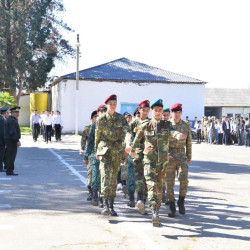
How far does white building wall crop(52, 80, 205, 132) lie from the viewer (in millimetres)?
38406

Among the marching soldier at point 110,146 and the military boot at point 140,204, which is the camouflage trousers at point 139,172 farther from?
the marching soldier at point 110,146

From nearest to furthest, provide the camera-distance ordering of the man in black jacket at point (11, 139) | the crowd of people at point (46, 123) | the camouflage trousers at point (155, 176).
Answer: the camouflage trousers at point (155, 176) < the man in black jacket at point (11, 139) < the crowd of people at point (46, 123)

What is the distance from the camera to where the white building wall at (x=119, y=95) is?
Result: 38406 millimetres

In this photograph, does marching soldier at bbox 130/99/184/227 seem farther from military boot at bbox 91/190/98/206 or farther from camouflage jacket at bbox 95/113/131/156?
military boot at bbox 91/190/98/206

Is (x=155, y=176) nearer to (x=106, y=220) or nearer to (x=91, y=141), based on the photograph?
(x=106, y=220)

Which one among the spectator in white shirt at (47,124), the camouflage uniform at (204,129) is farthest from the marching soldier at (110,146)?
the camouflage uniform at (204,129)

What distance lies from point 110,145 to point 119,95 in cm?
3188

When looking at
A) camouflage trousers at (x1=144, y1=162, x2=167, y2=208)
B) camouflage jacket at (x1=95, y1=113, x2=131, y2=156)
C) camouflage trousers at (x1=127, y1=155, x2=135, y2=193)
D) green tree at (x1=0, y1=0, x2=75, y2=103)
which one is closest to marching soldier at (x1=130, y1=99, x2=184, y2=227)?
camouflage trousers at (x1=144, y1=162, x2=167, y2=208)

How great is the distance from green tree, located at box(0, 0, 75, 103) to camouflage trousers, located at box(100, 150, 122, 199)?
119ft

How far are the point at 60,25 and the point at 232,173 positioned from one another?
4004 centimetres

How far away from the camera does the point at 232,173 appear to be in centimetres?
1363

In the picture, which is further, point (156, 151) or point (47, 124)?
point (47, 124)

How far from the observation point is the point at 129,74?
4053cm

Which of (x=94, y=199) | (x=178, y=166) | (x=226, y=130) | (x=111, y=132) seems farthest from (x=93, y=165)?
(x=226, y=130)
